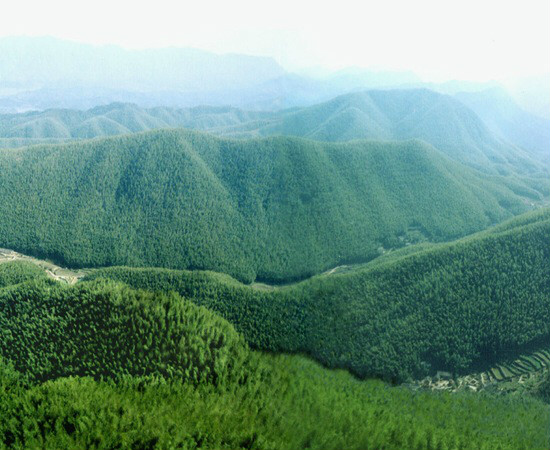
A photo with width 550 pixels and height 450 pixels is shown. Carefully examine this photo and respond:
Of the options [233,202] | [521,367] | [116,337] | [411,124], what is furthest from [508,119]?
[116,337]

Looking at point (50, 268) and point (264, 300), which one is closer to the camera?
point (264, 300)

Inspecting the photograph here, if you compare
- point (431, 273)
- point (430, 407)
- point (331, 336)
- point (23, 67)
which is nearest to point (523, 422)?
point (430, 407)

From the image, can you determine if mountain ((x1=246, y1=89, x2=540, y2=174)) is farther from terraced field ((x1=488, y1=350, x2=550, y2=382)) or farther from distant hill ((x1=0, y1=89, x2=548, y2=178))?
terraced field ((x1=488, y1=350, x2=550, y2=382))

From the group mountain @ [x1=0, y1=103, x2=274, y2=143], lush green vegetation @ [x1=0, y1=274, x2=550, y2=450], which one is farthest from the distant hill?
lush green vegetation @ [x1=0, y1=274, x2=550, y2=450]

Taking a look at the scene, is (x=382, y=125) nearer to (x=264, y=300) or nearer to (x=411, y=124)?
(x=411, y=124)

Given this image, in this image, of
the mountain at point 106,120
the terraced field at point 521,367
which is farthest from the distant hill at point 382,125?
the terraced field at point 521,367
